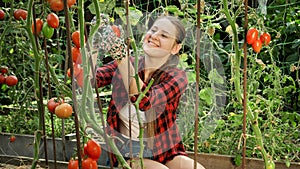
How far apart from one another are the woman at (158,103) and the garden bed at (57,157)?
0.51 metres

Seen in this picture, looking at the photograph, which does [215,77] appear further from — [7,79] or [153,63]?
[7,79]

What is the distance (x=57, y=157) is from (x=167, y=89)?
117cm

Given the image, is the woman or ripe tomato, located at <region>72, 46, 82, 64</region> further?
the woman

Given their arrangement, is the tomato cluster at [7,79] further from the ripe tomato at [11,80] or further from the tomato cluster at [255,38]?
the tomato cluster at [255,38]

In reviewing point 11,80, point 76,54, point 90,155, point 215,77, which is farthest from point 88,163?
point 215,77

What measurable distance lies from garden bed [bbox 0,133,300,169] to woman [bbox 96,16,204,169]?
51 cm

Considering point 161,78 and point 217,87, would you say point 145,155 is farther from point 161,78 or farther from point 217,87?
point 217,87

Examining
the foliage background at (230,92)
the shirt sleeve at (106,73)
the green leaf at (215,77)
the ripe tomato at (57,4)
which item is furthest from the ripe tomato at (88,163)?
the green leaf at (215,77)

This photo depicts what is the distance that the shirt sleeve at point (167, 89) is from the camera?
1.85 meters

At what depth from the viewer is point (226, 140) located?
270 centimetres

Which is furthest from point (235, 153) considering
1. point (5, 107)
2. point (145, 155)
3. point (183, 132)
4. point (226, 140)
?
point (5, 107)

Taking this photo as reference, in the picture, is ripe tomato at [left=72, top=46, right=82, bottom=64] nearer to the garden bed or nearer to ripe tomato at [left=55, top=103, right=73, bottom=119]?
ripe tomato at [left=55, top=103, right=73, bottom=119]

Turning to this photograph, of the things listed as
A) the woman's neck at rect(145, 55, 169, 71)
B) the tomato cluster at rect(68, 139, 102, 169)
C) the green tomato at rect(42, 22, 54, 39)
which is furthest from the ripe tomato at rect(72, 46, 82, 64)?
the woman's neck at rect(145, 55, 169, 71)

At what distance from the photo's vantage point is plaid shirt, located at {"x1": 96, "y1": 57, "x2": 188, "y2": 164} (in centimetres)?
196
